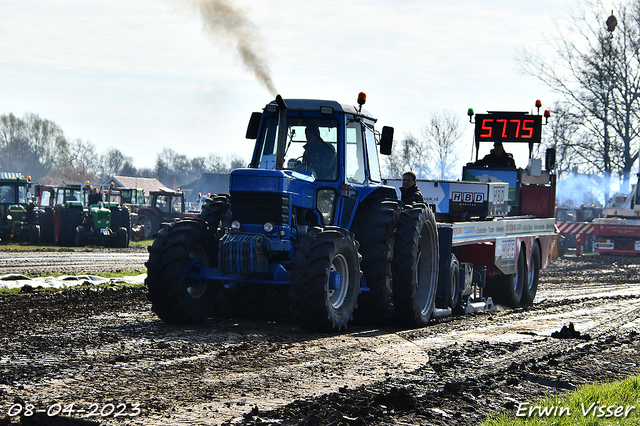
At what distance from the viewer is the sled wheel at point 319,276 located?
8.66m

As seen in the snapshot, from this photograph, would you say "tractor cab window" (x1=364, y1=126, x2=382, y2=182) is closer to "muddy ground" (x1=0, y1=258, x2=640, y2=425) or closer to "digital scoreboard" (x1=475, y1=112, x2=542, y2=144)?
"muddy ground" (x1=0, y1=258, x2=640, y2=425)

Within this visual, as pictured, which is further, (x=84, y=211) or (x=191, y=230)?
(x=84, y=211)

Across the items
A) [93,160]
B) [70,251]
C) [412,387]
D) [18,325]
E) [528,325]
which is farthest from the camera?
[93,160]

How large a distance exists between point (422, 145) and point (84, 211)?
853 inches

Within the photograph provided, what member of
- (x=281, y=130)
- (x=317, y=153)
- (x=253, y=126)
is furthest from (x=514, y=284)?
(x=281, y=130)

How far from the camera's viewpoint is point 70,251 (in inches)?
1021

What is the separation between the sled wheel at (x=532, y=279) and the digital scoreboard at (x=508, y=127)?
2500 mm

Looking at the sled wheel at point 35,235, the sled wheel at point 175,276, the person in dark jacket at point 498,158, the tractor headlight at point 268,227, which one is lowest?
the sled wheel at point 35,235

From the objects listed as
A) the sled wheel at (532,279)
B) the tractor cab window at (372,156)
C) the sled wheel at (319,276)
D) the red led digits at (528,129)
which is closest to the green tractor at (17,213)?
the red led digits at (528,129)

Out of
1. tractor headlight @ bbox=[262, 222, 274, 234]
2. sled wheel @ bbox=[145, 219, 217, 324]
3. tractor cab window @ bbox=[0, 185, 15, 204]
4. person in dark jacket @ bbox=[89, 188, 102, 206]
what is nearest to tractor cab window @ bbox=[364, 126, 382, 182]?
tractor headlight @ bbox=[262, 222, 274, 234]

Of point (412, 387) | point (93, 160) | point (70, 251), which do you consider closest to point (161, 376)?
point (412, 387)

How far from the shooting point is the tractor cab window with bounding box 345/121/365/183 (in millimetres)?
10211

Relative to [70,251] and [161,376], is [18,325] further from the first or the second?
[70,251]

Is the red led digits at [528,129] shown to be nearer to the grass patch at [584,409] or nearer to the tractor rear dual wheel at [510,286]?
the tractor rear dual wheel at [510,286]
